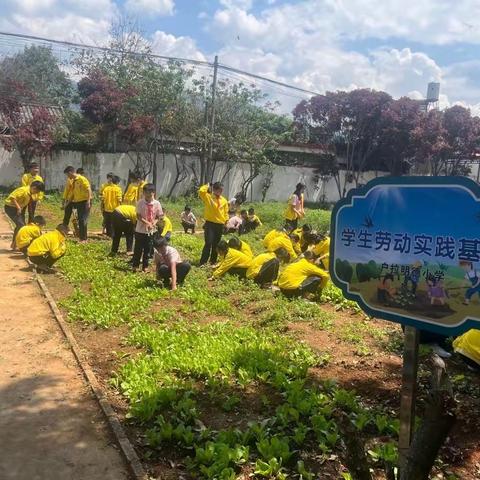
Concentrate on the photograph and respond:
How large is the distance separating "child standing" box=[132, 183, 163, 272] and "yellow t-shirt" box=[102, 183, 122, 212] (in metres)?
2.63

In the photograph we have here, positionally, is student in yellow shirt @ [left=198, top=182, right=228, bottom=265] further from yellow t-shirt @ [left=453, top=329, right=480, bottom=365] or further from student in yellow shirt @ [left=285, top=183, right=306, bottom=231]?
yellow t-shirt @ [left=453, top=329, right=480, bottom=365]

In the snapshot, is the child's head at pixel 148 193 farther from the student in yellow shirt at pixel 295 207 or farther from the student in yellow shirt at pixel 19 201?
the student in yellow shirt at pixel 295 207

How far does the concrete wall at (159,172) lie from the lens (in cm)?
2138

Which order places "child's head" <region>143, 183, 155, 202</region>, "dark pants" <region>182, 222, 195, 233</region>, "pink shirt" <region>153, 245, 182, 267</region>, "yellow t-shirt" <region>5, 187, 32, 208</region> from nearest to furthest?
"pink shirt" <region>153, 245, 182, 267</region> < "child's head" <region>143, 183, 155, 202</region> < "yellow t-shirt" <region>5, 187, 32, 208</region> < "dark pants" <region>182, 222, 195, 233</region>

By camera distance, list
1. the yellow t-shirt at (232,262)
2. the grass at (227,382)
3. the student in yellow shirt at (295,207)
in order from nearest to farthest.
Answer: the grass at (227,382) → the yellow t-shirt at (232,262) → the student in yellow shirt at (295,207)

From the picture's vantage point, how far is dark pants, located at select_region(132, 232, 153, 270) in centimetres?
963

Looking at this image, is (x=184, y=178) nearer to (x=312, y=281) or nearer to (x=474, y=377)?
(x=312, y=281)

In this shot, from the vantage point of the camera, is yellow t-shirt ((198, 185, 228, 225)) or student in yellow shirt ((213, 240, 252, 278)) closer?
student in yellow shirt ((213, 240, 252, 278))

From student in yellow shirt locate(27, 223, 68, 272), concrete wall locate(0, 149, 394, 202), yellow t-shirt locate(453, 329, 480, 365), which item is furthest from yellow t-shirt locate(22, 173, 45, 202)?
concrete wall locate(0, 149, 394, 202)

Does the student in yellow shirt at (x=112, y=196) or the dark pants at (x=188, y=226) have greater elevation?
the student in yellow shirt at (x=112, y=196)

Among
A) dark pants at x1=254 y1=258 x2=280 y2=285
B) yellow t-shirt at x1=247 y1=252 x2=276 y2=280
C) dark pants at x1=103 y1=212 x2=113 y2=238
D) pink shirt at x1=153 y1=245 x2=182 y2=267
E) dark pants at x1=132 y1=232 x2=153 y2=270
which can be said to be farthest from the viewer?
dark pants at x1=103 y1=212 x2=113 y2=238

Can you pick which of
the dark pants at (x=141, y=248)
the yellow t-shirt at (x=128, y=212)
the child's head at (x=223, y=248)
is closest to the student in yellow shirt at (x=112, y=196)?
the yellow t-shirt at (x=128, y=212)

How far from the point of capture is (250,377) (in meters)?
4.95

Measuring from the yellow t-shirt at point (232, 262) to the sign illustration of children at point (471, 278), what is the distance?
6.80 meters
